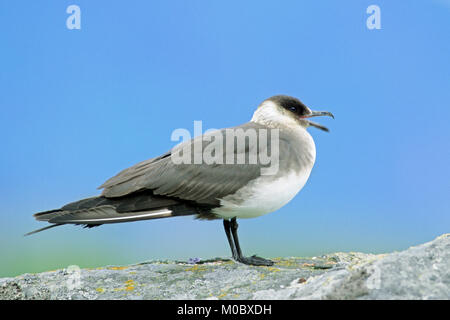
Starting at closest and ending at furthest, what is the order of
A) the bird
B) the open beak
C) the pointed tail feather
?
the pointed tail feather < the bird < the open beak

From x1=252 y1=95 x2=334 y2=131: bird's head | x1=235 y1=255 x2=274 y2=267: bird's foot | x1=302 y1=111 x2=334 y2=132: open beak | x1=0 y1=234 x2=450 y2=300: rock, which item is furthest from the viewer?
x1=302 y1=111 x2=334 y2=132: open beak

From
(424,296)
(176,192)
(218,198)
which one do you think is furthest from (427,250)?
(176,192)

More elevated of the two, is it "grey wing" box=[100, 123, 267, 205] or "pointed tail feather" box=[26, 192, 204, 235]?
"grey wing" box=[100, 123, 267, 205]

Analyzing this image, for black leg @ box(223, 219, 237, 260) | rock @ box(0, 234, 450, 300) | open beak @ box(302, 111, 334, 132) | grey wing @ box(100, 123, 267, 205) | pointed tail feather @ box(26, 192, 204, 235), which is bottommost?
rock @ box(0, 234, 450, 300)

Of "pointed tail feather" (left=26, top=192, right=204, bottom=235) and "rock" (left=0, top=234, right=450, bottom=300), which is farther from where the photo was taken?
"pointed tail feather" (left=26, top=192, right=204, bottom=235)

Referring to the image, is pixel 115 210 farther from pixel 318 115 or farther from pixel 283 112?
pixel 318 115

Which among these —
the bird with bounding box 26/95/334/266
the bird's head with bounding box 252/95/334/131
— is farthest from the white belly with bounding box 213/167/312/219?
the bird's head with bounding box 252/95/334/131

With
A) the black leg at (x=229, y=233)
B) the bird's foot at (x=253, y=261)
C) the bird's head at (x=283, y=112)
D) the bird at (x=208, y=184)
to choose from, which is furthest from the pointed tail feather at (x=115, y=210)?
the bird's head at (x=283, y=112)

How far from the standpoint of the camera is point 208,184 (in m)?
5.49

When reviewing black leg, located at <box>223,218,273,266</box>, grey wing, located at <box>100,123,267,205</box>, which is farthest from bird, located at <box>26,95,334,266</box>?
black leg, located at <box>223,218,273,266</box>

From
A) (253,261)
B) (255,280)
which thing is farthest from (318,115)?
(255,280)

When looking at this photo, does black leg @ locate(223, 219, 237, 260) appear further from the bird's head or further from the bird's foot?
the bird's head

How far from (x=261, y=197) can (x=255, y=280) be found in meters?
0.91

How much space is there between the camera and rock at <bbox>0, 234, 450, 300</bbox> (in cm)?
397
